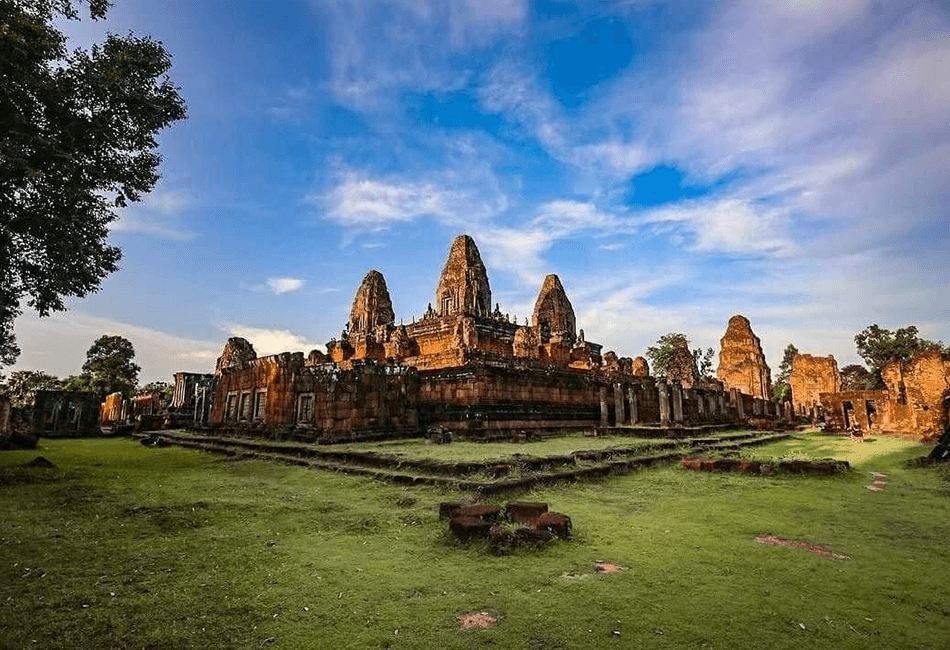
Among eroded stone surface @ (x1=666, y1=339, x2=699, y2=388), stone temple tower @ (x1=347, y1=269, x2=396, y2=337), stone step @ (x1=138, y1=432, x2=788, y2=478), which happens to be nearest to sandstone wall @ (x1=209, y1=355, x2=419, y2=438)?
stone step @ (x1=138, y1=432, x2=788, y2=478)

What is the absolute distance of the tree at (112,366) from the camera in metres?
38.9

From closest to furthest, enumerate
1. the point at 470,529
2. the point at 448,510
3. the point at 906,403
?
the point at 470,529
the point at 448,510
the point at 906,403

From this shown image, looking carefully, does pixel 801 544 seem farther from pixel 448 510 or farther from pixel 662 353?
pixel 662 353

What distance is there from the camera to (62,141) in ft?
28.1

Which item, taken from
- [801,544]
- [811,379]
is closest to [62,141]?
[801,544]

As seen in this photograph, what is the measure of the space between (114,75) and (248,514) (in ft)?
27.0

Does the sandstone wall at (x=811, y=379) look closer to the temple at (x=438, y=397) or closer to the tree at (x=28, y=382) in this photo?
the temple at (x=438, y=397)

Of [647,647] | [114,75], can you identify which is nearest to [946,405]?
[647,647]

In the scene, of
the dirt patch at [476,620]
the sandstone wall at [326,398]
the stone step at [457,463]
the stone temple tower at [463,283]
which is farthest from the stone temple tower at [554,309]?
the dirt patch at [476,620]

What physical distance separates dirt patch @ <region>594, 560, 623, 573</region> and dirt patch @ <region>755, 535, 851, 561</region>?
5.49 feet

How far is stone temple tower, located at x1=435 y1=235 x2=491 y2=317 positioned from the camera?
40719 mm

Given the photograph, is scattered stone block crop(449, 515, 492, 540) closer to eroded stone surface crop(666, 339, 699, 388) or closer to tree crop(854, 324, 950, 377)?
eroded stone surface crop(666, 339, 699, 388)

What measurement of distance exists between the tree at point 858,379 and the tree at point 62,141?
172 ft

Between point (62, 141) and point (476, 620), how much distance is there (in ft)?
34.6
